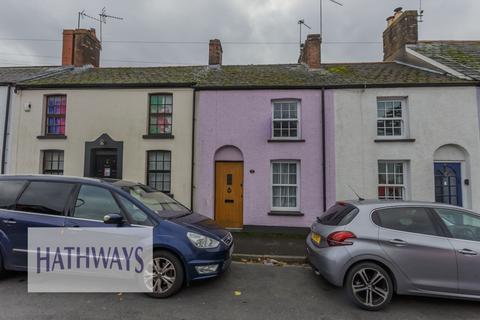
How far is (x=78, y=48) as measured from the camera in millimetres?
12961

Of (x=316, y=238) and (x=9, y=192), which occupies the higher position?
(x=9, y=192)

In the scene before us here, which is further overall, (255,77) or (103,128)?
(255,77)

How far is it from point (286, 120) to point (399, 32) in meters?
7.32

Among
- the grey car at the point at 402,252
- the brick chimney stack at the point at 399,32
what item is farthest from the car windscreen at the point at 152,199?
the brick chimney stack at the point at 399,32

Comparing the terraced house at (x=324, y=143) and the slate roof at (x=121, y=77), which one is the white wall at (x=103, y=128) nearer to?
the slate roof at (x=121, y=77)

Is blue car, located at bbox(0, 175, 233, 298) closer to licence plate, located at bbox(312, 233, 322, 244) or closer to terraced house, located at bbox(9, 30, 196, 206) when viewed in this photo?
licence plate, located at bbox(312, 233, 322, 244)

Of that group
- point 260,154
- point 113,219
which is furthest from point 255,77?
point 113,219

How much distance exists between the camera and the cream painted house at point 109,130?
10.3 meters

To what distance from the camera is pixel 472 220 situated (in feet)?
14.7

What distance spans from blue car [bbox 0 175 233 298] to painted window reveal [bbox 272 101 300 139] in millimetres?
5825

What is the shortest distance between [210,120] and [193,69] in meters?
3.49

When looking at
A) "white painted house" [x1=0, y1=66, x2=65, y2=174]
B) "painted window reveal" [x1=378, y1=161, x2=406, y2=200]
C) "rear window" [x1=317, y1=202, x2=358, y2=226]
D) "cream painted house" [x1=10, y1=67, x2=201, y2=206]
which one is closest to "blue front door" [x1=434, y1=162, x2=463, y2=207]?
"painted window reveal" [x1=378, y1=161, x2=406, y2=200]

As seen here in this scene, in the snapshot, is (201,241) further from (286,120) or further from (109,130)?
(109,130)

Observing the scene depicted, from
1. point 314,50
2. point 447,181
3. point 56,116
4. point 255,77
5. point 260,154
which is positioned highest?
point 314,50
